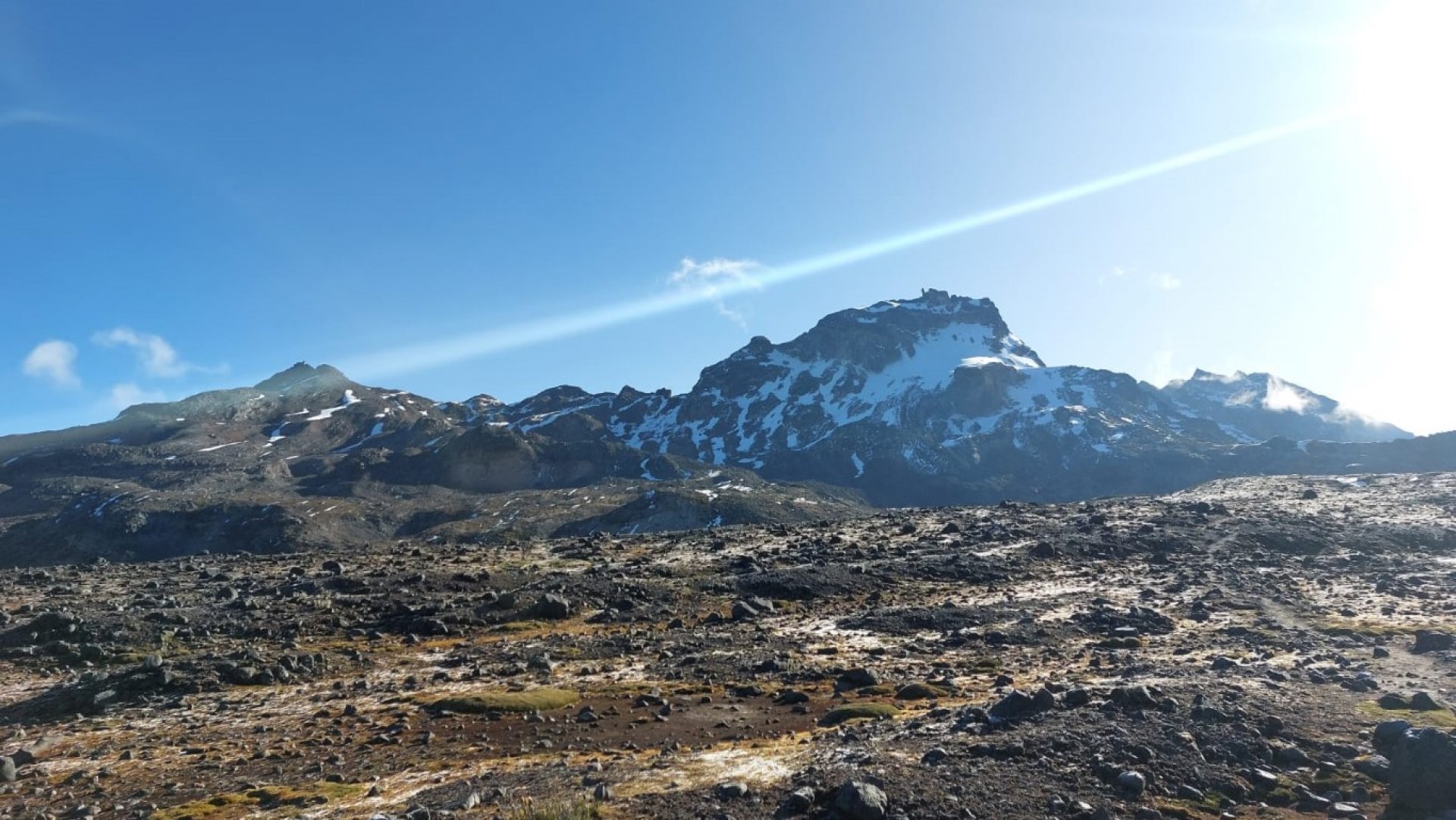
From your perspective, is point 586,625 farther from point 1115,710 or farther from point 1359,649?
point 1359,649

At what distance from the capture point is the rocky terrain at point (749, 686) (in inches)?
656

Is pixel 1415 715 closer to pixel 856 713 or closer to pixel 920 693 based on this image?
pixel 920 693

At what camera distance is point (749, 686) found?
2645 cm

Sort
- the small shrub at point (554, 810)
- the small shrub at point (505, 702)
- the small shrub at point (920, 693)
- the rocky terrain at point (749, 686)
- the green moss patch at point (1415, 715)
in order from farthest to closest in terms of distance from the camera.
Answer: the small shrub at point (920, 693) → the small shrub at point (505, 702) → the green moss patch at point (1415, 715) → the rocky terrain at point (749, 686) → the small shrub at point (554, 810)

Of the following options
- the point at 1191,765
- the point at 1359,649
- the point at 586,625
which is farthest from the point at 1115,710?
the point at 586,625

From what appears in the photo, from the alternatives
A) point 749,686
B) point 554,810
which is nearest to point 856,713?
point 749,686

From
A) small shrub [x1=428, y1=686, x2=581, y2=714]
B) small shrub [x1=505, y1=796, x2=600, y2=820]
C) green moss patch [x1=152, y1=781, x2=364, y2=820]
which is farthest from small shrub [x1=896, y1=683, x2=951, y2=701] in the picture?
green moss patch [x1=152, y1=781, x2=364, y2=820]

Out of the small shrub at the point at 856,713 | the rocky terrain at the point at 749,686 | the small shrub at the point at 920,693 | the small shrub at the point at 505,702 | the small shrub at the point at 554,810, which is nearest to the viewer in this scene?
the small shrub at the point at 554,810

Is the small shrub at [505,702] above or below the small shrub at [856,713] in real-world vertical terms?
above

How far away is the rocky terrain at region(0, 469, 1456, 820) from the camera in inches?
656

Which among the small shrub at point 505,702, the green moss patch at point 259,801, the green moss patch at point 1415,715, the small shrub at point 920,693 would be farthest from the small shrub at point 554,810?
the green moss patch at point 1415,715

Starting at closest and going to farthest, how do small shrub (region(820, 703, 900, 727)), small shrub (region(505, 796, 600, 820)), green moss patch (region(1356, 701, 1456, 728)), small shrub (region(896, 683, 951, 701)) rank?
small shrub (region(505, 796, 600, 820))
green moss patch (region(1356, 701, 1456, 728))
small shrub (region(820, 703, 900, 727))
small shrub (region(896, 683, 951, 701))

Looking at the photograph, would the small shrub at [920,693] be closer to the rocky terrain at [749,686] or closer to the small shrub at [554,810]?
the rocky terrain at [749,686]

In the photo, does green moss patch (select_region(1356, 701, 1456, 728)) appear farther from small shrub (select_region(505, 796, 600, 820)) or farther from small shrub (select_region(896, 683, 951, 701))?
small shrub (select_region(505, 796, 600, 820))
